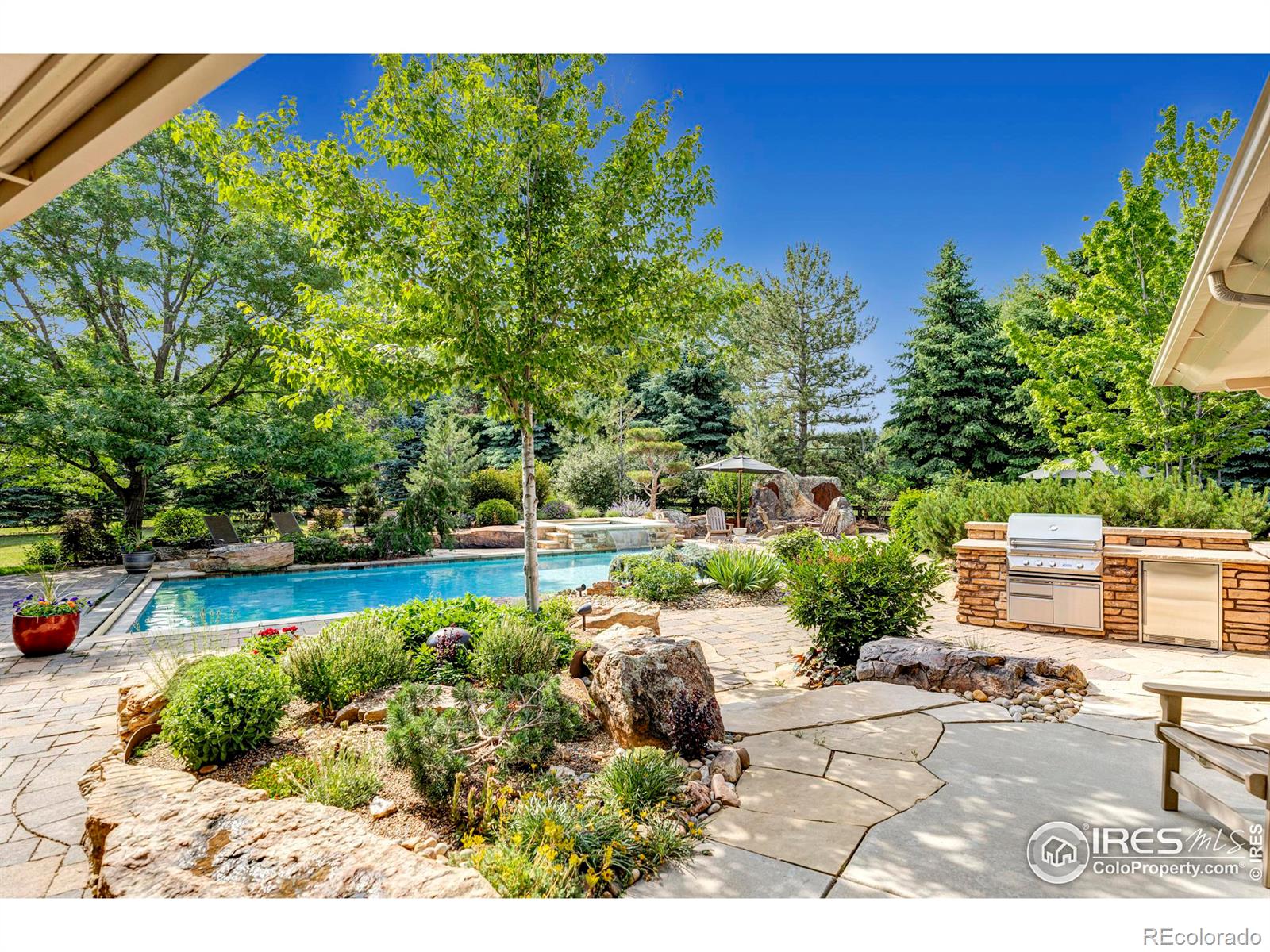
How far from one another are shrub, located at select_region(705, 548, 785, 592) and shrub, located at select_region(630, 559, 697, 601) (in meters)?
0.38

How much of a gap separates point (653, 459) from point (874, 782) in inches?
586

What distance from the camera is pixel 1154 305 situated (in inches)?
350

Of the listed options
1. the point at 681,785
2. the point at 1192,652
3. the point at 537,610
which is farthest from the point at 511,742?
the point at 1192,652

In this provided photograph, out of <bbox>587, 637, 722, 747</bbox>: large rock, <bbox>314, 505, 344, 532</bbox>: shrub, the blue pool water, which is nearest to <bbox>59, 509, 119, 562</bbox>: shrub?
the blue pool water

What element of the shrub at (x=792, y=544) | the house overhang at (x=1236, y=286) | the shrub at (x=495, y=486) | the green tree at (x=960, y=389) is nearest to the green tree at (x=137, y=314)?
the shrub at (x=495, y=486)

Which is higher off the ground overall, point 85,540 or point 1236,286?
point 1236,286

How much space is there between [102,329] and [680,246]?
12873mm

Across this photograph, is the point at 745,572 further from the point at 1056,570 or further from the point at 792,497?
the point at 792,497

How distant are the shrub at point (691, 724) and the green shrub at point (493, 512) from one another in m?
13.7

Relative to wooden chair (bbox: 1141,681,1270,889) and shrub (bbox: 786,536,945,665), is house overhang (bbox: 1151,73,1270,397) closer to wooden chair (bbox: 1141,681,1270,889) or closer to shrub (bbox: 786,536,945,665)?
wooden chair (bbox: 1141,681,1270,889)

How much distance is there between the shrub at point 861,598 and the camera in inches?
190

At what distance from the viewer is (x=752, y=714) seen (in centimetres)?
374

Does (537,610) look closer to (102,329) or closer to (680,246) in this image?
(680,246)

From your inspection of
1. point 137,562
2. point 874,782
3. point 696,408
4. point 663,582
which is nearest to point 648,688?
point 874,782
